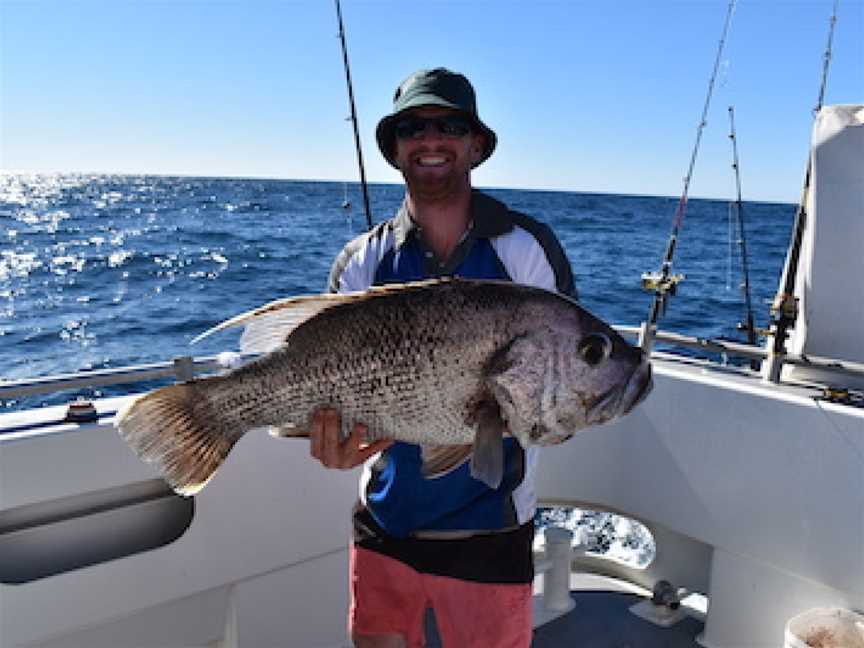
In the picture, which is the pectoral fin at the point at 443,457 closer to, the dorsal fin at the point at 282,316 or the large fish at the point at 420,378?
the large fish at the point at 420,378

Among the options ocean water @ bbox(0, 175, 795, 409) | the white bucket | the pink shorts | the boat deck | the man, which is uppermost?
the man

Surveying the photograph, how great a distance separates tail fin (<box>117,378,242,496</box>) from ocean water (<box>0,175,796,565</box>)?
10.4 feet

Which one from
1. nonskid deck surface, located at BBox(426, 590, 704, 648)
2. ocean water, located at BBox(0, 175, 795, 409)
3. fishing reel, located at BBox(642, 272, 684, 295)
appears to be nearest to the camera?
nonskid deck surface, located at BBox(426, 590, 704, 648)

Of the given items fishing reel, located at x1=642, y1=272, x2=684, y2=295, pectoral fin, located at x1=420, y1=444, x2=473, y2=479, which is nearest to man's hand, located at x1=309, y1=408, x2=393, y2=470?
pectoral fin, located at x1=420, y1=444, x2=473, y2=479

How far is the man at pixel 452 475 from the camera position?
2318 mm

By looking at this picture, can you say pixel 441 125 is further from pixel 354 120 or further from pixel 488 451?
pixel 354 120

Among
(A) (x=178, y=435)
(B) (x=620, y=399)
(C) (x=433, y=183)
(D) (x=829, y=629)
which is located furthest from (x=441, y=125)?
(D) (x=829, y=629)

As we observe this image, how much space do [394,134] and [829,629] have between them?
256cm

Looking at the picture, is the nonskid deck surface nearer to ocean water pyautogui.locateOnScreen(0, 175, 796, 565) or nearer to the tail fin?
ocean water pyautogui.locateOnScreen(0, 175, 796, 565)

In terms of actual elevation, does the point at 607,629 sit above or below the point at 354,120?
below

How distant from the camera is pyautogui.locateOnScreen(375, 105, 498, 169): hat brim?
2203 mm

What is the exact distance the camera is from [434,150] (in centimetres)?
231

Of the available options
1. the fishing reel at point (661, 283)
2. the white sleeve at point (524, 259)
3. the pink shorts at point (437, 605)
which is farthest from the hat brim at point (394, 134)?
the fishing reel at point (661, 283)

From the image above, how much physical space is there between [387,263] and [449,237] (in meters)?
0.22
